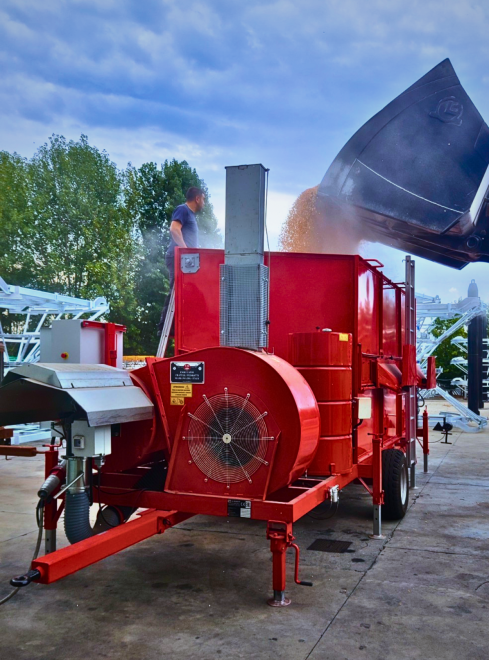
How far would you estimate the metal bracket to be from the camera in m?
6.98

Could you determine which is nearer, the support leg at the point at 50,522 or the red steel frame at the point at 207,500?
the red steel frame at the point at 207,500

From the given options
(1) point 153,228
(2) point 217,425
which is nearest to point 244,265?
(2) point 217,425

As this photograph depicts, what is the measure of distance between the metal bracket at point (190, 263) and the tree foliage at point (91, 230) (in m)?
23.9

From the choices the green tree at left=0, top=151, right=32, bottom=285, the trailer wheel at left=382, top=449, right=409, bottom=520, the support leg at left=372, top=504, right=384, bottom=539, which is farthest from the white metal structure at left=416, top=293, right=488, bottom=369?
the green tree at left=0, top=151, right=32, bottom=285

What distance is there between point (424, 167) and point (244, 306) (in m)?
5.72

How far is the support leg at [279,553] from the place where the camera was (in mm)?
4477

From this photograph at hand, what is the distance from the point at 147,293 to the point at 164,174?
5908 mm

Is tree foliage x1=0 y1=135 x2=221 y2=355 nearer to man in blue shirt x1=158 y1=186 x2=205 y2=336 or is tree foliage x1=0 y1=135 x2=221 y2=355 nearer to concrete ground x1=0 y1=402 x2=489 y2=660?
man in blue shirt x1=158 y1=186 x2=205 y2=336

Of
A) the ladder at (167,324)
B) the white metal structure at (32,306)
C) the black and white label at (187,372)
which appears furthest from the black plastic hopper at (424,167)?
the white metal structure at (32,306)

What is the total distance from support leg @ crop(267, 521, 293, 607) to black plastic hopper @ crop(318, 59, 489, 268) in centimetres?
640

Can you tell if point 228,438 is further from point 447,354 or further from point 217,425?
point 447,354

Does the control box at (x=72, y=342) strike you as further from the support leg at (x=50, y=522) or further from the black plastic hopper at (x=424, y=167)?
the black plastic hopper at (x=424, y=167)

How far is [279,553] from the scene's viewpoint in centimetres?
454

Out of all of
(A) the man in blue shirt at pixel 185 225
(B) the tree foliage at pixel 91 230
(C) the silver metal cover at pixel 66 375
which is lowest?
(C) the silver metal cover at pixel 66 375
